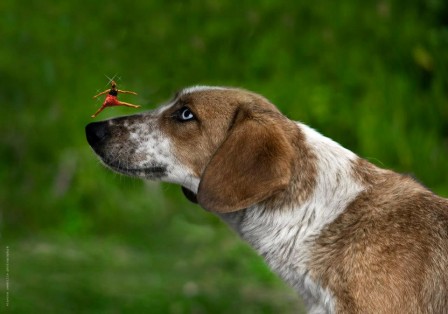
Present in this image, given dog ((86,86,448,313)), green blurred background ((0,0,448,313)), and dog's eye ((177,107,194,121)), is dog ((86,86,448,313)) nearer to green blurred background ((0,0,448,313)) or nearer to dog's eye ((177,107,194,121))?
dog's eye ((177,107,194,121))

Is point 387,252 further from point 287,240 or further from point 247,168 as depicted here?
point 247,168

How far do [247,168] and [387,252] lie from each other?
0.76 metres

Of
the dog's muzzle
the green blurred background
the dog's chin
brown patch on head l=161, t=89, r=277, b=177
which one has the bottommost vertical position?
the green blurred background

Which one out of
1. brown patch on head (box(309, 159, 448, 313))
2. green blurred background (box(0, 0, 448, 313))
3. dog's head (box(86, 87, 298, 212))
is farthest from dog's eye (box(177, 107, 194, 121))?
green blurred background (box(0, 0, 448, 313))

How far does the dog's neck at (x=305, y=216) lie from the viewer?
5523 millimetres

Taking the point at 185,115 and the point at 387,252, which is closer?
the point at 387,252

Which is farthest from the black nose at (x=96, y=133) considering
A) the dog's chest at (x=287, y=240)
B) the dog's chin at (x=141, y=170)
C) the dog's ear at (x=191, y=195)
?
the dog's chest at (x=287, y=240)

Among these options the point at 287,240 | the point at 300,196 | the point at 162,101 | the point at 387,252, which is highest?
the point at 300,196

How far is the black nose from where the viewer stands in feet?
19.3

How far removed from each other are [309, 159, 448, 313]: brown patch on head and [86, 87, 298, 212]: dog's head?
0.39 m

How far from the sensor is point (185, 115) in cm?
581

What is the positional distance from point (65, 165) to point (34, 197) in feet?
1.17

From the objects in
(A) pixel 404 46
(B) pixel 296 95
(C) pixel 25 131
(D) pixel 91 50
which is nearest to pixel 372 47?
(A) pixel 404 46

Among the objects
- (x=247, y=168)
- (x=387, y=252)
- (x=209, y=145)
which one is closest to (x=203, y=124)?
(x=209, y=145)
